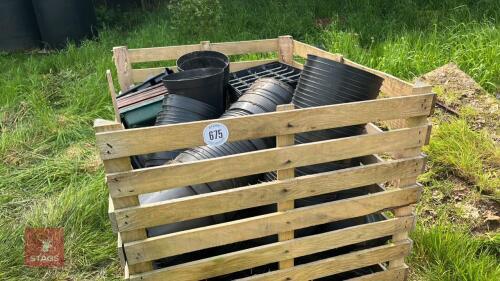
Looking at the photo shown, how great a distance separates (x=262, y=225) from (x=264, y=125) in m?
0.47

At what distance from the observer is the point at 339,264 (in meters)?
2.07

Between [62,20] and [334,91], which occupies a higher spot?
[334,91]

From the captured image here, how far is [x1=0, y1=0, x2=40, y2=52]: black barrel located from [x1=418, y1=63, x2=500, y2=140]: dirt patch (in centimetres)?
574

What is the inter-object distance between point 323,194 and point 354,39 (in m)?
3.35

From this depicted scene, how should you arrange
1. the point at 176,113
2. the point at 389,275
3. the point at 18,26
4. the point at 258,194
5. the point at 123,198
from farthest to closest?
the point at 18,26 < the point at 176,113 < the point at 389,275 < the point at 258,194 < the point at 123,198

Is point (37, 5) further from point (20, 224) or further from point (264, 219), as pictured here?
point (264, 219)

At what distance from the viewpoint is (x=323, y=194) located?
2018 millimetres

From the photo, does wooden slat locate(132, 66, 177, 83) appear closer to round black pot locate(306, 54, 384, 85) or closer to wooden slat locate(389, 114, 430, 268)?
round black pot locate(306, 54, 384, 85)

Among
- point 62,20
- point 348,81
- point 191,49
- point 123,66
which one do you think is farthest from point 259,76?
point 62,20

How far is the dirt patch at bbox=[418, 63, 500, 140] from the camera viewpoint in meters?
3.41

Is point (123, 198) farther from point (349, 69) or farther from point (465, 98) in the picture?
point (465, 98)

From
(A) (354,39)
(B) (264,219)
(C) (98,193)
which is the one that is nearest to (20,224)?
(C) (98,193)

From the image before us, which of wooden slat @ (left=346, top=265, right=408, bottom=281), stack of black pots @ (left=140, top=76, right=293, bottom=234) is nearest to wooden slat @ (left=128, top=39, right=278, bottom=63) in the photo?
stack of black pots @ (left=140, top=76, right=293, bottom=234)

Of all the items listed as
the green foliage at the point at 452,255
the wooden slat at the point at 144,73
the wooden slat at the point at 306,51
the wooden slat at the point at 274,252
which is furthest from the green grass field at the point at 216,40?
the wooden slat at the point at 306,51
